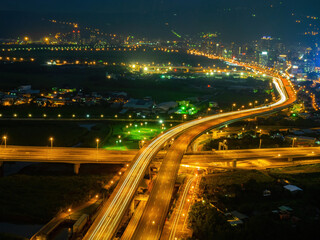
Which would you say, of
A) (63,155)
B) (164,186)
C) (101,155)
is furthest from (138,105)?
(164,186)

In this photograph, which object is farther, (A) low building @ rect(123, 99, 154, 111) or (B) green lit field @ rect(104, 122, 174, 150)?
(A) low building @ rect(123, 99, 154, 111)

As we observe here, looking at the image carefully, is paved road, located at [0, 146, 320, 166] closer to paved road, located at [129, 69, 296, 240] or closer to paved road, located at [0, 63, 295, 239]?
paved road, located at [0, 63, 295, 239]

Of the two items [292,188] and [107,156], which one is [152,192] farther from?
[292,188]

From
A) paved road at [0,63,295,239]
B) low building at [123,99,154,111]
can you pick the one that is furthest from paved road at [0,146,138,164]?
low building at [123,99,154,111]

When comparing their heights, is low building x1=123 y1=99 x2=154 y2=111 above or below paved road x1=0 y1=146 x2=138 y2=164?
above

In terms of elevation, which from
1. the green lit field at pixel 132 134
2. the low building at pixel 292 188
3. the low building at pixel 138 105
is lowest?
the low building at pixel 292 188

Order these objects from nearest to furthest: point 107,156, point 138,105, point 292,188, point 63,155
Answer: point 292,188, point 63,155, point 107,156, point 138,105

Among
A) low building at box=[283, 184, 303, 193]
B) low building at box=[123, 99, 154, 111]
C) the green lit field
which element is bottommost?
low building at box=[283, 184, 303, 193]

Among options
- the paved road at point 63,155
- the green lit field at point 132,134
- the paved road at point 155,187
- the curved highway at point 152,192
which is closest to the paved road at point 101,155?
the paved road at point 63,155

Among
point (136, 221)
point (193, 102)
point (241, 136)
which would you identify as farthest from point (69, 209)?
point (193, 102)

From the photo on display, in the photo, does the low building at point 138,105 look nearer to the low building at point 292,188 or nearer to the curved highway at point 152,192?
the curved highway at point 152,192

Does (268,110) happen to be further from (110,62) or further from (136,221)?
(110,62)

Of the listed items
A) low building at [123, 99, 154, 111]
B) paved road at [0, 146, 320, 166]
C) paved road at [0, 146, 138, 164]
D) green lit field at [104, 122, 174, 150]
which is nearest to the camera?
paved road at [0, 146, 138, 164]
